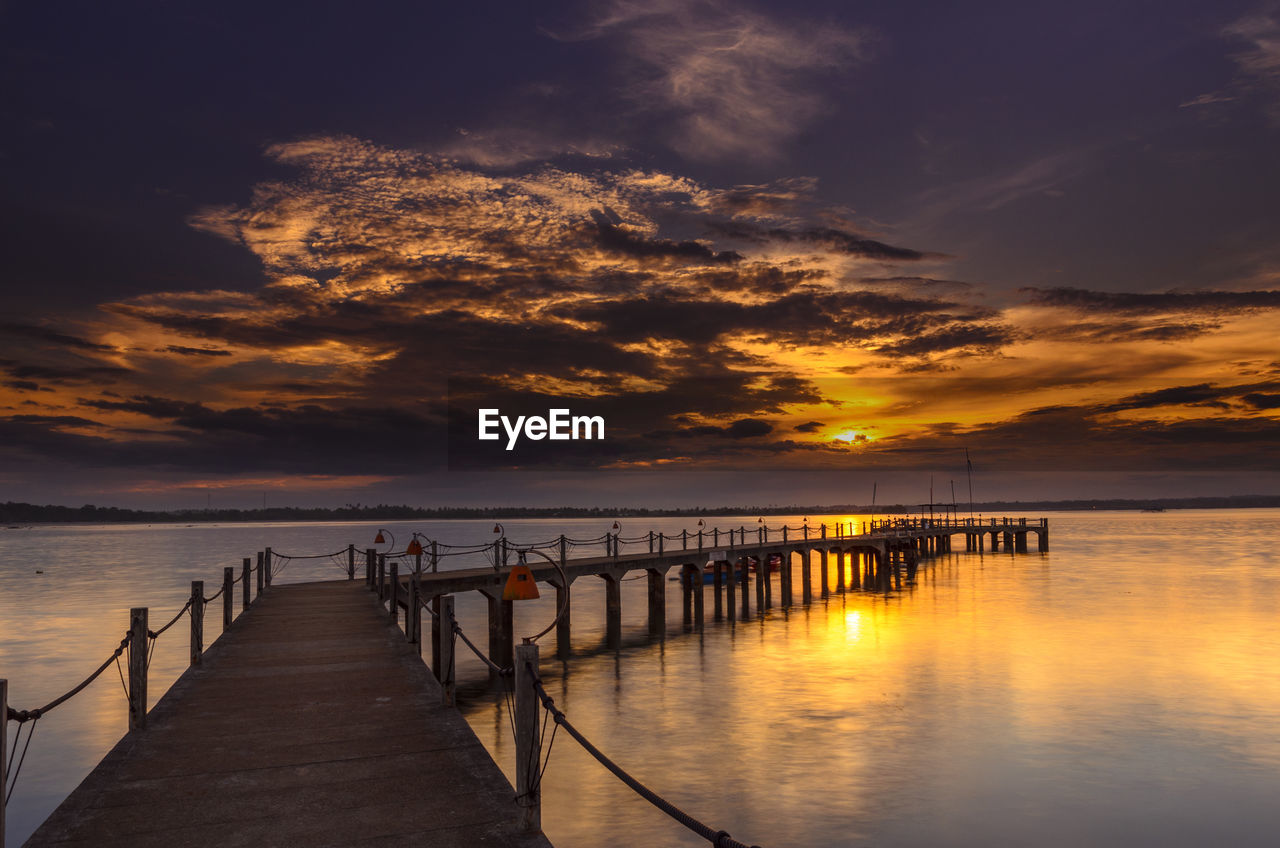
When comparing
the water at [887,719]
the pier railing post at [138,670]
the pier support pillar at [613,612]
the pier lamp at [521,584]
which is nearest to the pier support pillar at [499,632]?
the water at [887,719]

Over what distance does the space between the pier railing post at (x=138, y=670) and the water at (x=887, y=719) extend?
7.82 metres

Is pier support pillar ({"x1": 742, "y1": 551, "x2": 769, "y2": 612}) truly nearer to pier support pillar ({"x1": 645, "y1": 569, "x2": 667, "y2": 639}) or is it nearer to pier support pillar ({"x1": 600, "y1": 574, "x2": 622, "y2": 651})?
pier support pillar ({"x1": 645, "y1": 569, "x2": 667, "y2": 639})

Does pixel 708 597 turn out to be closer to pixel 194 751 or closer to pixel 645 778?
pixel 645 778

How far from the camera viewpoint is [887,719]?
24.6 meters

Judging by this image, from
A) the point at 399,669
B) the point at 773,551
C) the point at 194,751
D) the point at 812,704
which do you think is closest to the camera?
the point at 194,751

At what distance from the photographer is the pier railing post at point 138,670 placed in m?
11.0

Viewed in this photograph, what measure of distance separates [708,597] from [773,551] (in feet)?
31.7

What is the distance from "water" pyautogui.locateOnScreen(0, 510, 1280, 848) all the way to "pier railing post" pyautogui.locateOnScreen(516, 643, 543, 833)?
8.78 m

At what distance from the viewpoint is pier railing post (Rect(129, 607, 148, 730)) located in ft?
36.2

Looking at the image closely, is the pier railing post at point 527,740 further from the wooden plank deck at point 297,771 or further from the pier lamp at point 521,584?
the pier lamp at point 521,584

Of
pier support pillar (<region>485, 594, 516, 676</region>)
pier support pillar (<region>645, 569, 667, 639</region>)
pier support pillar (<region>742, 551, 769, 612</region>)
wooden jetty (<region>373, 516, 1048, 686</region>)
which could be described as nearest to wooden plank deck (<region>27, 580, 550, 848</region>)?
wooden jetty (<region>373, 516, 1048, 686</region>)

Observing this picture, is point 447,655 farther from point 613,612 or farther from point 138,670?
point 613,612

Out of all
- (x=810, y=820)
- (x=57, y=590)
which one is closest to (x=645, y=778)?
(x=810, y=820)

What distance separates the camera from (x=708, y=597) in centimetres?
6138
